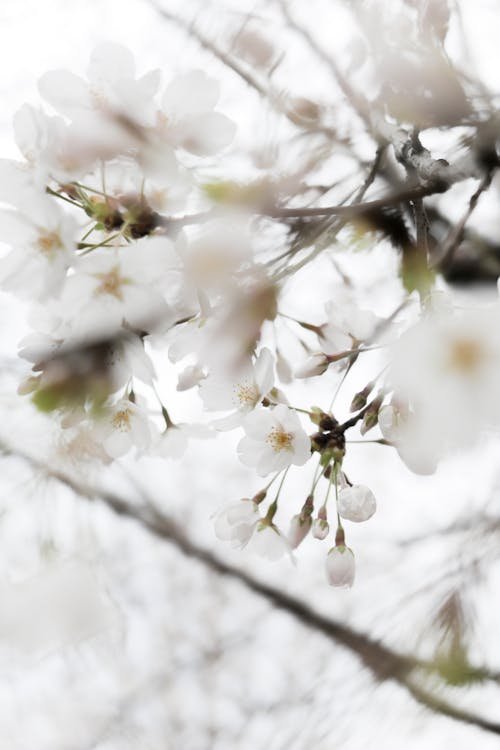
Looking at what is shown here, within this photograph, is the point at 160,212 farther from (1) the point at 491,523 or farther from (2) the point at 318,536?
(1) the point at 491,523

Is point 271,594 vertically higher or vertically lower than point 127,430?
lower

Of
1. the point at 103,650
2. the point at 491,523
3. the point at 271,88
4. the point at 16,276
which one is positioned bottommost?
the point at 103,650

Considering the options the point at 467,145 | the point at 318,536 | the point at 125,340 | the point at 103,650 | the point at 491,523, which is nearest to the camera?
the point at 125,340

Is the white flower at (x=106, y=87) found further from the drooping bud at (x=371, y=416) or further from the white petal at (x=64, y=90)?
the drooping bud at (x=371, y=416)

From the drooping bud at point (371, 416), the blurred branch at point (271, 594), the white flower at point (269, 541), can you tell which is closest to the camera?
the drooping bud at point (371, 416)

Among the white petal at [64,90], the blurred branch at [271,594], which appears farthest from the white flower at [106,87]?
the blurred branch at [271,594]

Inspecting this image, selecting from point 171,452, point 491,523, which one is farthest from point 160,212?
point 491,523

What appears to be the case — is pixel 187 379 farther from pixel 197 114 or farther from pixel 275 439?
pixel 197 114

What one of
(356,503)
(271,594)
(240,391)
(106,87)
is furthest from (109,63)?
(271,594)
